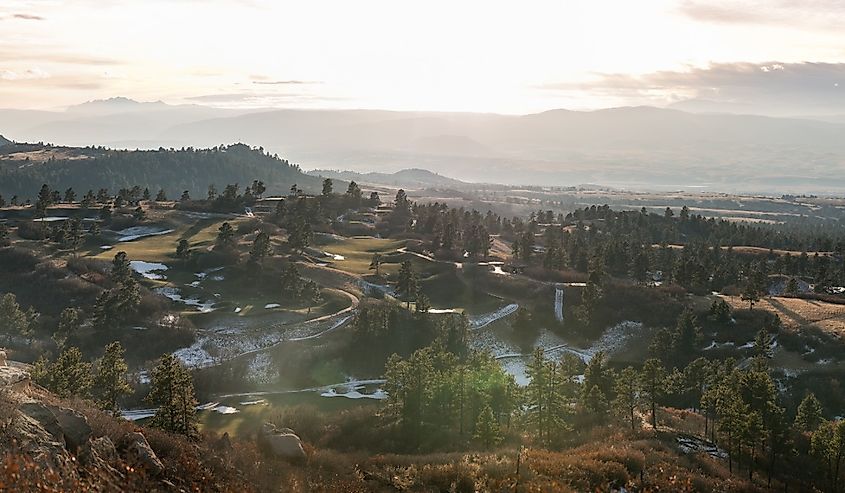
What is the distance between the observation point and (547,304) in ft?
352

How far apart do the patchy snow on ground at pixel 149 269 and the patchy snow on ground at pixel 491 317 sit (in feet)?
186

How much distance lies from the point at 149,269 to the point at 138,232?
118 feet

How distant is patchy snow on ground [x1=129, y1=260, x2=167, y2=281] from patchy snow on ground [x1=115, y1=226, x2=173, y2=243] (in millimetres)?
24616

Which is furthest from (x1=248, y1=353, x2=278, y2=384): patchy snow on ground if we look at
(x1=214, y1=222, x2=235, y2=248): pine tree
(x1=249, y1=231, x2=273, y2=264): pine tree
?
(x1=214, y1=222, x2=235, y2=248): pine tree

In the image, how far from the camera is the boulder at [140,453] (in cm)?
2347

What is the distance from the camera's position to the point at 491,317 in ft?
336

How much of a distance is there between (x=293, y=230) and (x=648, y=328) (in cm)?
7307


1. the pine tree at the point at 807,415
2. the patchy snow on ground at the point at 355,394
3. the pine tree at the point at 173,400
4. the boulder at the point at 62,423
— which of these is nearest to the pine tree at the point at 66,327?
the patchy snow on ground at the point at 355,394

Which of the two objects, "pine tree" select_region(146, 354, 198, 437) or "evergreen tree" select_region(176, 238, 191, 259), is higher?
"evergreen tree" select_region(176, 238, 191, 259)

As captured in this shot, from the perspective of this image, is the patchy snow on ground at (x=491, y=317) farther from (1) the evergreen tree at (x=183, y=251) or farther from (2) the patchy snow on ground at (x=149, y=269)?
(1) the evergreen tree at (x=183, y=251)

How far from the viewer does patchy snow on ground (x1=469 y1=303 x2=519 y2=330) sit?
99.4 metres

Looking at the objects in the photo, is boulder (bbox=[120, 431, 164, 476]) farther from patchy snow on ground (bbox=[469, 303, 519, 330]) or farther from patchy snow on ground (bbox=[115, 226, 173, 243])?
patchy snow on ground (bbox=[115, 226, 173, 243])

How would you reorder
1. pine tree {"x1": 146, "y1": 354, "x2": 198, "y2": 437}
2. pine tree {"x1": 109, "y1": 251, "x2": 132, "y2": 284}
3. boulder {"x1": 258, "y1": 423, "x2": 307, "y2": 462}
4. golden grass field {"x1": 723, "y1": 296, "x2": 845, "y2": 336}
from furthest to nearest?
pine tree {"x1": 109, "y1": 251, "x2": 132, "y2": 284} < golden grass field {"x1": 723, "y1": 296, "x2": 845, "y2": 336} < pine tree {"x1": 146, "y1": 354, "x2": 198, "y2": 437} < boulder {"x1": 258, "y1": 423, "x2": 307, "y2": 462}

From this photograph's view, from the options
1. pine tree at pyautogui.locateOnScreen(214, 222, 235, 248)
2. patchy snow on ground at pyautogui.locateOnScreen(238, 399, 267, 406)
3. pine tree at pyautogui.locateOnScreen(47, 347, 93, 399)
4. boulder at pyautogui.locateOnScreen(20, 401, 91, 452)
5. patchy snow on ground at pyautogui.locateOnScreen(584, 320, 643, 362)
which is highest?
boulder at pyautogui.locateOnScreen(20, 401, 91, 452)
